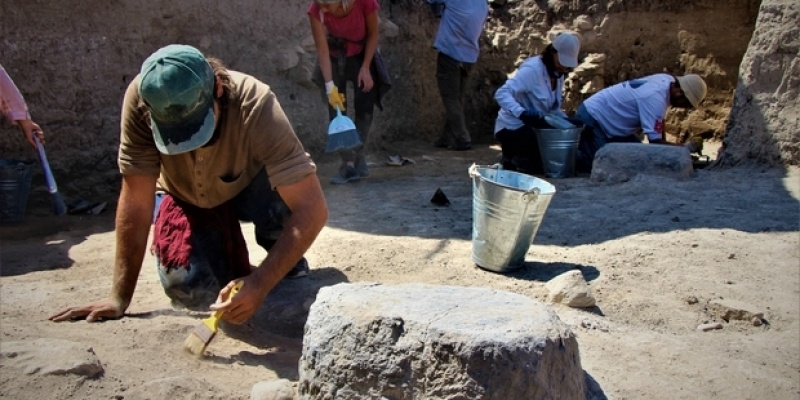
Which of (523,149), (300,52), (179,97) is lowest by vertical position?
(523,149)

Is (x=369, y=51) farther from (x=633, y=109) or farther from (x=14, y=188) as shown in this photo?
(x=14, y=188)

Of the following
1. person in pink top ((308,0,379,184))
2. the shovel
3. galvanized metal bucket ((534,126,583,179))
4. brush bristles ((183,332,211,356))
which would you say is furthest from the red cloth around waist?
galvanized metal bucket ((534,126,583,179))

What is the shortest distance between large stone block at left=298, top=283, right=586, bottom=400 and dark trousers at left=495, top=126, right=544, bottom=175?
4328mm

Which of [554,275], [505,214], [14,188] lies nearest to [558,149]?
[554,275]

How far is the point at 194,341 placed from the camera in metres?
2.75

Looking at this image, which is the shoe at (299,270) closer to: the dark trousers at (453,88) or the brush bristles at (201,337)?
the brush bristles at (201,337)

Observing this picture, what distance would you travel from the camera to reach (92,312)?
2908 mm

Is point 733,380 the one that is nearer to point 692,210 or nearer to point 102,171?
point 692,210

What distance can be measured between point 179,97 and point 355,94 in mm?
3788

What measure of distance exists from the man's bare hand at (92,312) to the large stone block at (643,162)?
3842mm

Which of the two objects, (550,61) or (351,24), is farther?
(550,61)

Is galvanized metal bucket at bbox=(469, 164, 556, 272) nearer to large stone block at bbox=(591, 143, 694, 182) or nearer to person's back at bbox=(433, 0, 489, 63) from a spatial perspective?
large stone block at bbox=(591, 143, 694, 182)

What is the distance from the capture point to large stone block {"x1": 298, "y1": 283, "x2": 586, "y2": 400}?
1959mm

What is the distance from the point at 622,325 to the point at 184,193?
1898mm
